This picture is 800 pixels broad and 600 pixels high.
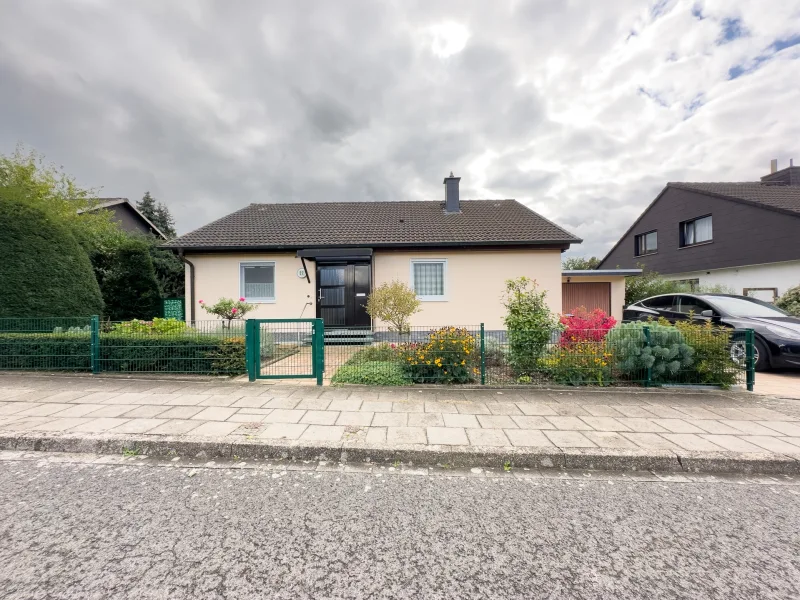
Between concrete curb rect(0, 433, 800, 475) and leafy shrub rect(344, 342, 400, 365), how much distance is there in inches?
104

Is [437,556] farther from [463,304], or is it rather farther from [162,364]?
[463,304]

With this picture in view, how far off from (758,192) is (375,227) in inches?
776

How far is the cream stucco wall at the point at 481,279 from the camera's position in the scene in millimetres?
10375

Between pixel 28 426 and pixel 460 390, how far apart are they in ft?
17.9

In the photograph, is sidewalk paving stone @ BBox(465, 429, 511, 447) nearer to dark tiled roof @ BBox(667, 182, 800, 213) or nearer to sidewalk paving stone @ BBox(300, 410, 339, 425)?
sidewalk paving stone @ BBox(300, 410, 339, 425)

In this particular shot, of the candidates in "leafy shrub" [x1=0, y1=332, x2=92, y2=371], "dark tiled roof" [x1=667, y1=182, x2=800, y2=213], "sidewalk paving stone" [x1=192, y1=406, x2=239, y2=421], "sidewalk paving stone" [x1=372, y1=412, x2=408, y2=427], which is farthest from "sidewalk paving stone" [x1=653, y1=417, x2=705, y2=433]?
"dark tiled roof" [x1=667, y1=182, x2=800, y2=213]

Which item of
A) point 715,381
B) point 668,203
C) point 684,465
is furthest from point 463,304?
point 668,203

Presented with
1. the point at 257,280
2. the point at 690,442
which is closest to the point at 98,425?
the point at 690,442

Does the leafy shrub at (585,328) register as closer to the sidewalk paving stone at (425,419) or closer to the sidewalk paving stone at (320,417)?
the sidewalk paving stone at (425,419)

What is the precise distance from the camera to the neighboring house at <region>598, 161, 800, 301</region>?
1310cm

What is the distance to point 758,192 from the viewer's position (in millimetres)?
16531

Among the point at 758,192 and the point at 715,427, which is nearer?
the point at 715,427

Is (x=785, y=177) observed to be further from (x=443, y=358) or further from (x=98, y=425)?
(x=98, y=425)

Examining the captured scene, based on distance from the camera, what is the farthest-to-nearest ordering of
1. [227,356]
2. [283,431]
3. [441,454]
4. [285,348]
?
[285,348] < [227,356] < [283,431] < [441,454]
